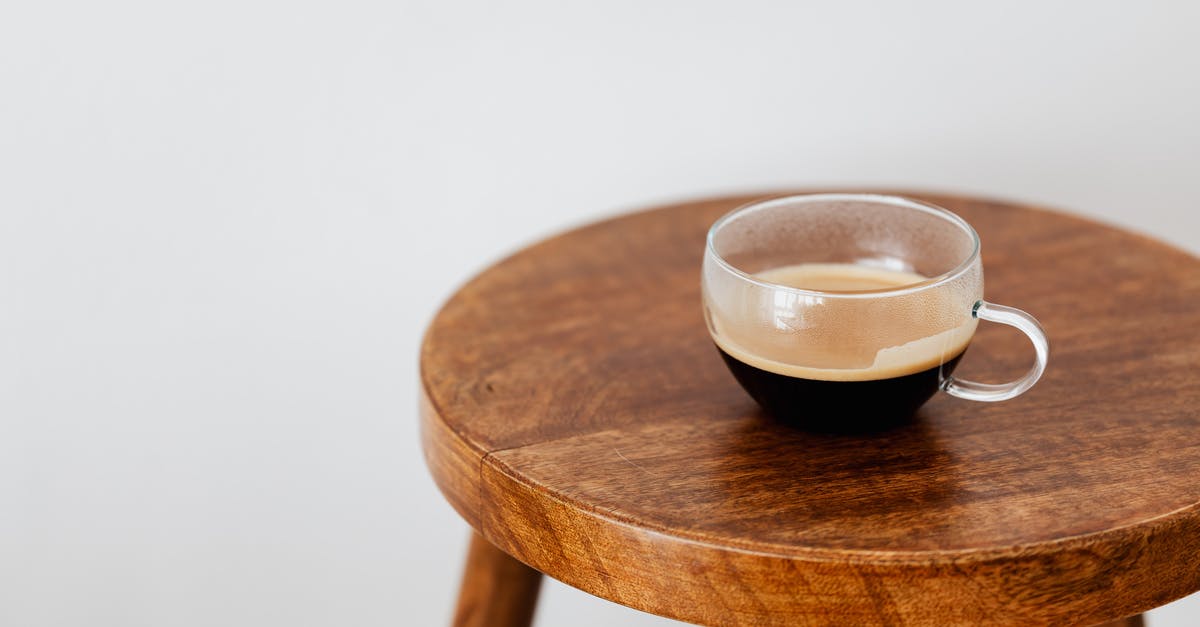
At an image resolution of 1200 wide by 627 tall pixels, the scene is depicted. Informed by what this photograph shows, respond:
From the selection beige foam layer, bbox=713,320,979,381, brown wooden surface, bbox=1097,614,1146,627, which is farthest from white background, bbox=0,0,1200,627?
beige foam layer, bbox=713,320,979,381

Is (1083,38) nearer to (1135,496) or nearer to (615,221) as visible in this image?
(615,221)

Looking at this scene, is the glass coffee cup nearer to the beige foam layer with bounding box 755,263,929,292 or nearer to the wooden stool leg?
the beige foam layer with bounding box 755,263,929,292

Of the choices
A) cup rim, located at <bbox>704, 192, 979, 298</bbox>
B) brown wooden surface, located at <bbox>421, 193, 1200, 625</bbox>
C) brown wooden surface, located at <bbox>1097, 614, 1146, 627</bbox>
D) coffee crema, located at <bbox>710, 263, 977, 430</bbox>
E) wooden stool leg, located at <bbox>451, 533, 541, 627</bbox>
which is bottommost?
wooden stool leg, located at <bbox>451, 533, 541, 627</bbox>

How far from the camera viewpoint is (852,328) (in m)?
0.58

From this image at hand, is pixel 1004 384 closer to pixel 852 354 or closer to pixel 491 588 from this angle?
pixel 852 354

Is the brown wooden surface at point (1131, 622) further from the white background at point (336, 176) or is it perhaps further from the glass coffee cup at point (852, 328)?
the white background at point (336, 176)

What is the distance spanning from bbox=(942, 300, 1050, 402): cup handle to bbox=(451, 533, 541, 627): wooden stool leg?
36cm

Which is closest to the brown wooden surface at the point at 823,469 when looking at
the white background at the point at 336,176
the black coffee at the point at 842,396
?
the black coffee at the point at 842,396

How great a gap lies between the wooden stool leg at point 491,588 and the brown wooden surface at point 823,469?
0.60 feet

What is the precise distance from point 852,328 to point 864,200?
15 cm

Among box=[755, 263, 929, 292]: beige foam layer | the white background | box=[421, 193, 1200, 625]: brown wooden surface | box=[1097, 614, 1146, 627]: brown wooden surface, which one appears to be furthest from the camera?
the white background

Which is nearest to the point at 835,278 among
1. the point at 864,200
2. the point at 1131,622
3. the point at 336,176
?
the point at 864,200

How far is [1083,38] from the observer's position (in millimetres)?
1164

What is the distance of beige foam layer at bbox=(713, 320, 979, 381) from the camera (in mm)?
580
